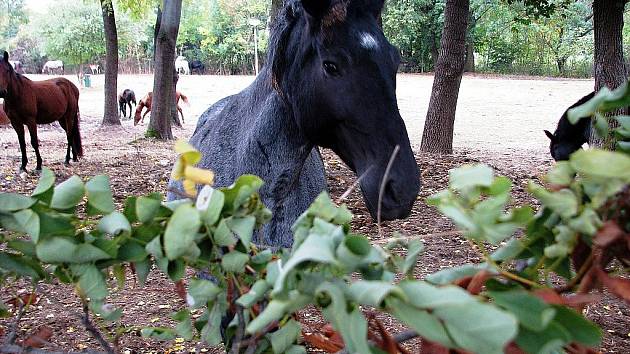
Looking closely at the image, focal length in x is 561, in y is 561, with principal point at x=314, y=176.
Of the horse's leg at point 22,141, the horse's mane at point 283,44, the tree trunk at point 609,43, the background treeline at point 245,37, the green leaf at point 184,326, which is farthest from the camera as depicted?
the background treeline at point 245,37

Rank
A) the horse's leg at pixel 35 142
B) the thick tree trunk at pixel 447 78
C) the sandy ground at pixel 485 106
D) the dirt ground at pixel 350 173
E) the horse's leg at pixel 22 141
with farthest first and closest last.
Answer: the sandy ground at pixel 485 106, the horse's leg at pixel 35 142, the horse's leg at pixel 22 141, the thick tree trunk at pixel 447 78, the dirt ground at pixel 350 173

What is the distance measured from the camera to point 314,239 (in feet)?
1.74

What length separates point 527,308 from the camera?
0.49 meters

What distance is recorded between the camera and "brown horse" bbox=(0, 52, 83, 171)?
29.9ft

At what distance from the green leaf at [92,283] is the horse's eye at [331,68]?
1443 millimetres

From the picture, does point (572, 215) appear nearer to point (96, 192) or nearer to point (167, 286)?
point (96, 192)

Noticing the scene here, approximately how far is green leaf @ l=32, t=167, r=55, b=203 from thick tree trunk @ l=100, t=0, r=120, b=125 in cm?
1384

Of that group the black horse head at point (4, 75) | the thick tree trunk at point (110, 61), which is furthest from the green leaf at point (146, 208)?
the thick tree trunk at point (110, 61)

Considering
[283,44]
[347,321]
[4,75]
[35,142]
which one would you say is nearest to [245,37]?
[4,75]

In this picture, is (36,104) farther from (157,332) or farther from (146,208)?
(146,208)

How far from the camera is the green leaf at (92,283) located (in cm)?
70

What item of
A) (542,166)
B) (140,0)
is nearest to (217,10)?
(140,0)

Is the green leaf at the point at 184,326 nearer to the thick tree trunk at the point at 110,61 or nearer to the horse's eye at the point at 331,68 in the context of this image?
the horse's eye at the point at 331,68

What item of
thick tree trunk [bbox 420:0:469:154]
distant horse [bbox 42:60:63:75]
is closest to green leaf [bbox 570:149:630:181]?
thick tree trunk [bbox 420:0:469:154]
